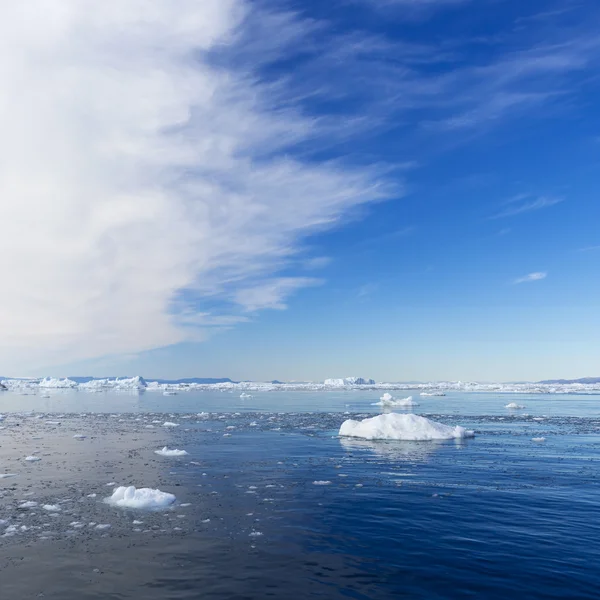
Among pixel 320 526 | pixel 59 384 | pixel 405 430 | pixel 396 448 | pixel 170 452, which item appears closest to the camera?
pixel 320 526

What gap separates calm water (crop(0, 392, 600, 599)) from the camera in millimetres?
11383

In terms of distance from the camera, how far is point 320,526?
15.6 meters

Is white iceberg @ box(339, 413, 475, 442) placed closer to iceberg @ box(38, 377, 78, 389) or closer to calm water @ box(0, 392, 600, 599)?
calm water @ box(0, 392, 600, 599)

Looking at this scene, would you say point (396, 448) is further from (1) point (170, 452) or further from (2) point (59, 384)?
(2) point (59, 384)

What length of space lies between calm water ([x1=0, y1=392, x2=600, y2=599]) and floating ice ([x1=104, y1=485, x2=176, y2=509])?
755 mm

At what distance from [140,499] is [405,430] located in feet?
78.3

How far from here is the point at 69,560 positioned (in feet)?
41.5

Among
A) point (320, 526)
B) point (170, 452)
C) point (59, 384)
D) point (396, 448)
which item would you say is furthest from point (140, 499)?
point (59, 384)

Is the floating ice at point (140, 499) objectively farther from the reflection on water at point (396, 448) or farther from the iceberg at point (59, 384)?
the iceberg at point (59, 384)

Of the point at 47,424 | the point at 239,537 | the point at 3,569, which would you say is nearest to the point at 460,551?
the point at 239,537

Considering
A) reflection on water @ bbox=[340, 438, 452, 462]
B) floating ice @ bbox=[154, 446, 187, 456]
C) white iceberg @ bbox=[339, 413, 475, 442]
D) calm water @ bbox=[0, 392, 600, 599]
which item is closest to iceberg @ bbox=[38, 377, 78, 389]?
calm water @ bbox=[0, 392, 600, 599]

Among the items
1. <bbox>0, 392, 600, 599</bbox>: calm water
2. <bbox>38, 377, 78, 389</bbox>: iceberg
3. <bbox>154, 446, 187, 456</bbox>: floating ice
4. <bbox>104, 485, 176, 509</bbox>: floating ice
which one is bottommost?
<bbox>0, 392, 600, 599</bbox>: calm water

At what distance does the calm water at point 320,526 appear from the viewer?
11.4 metres

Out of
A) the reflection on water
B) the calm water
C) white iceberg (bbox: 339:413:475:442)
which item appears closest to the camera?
the calm water
